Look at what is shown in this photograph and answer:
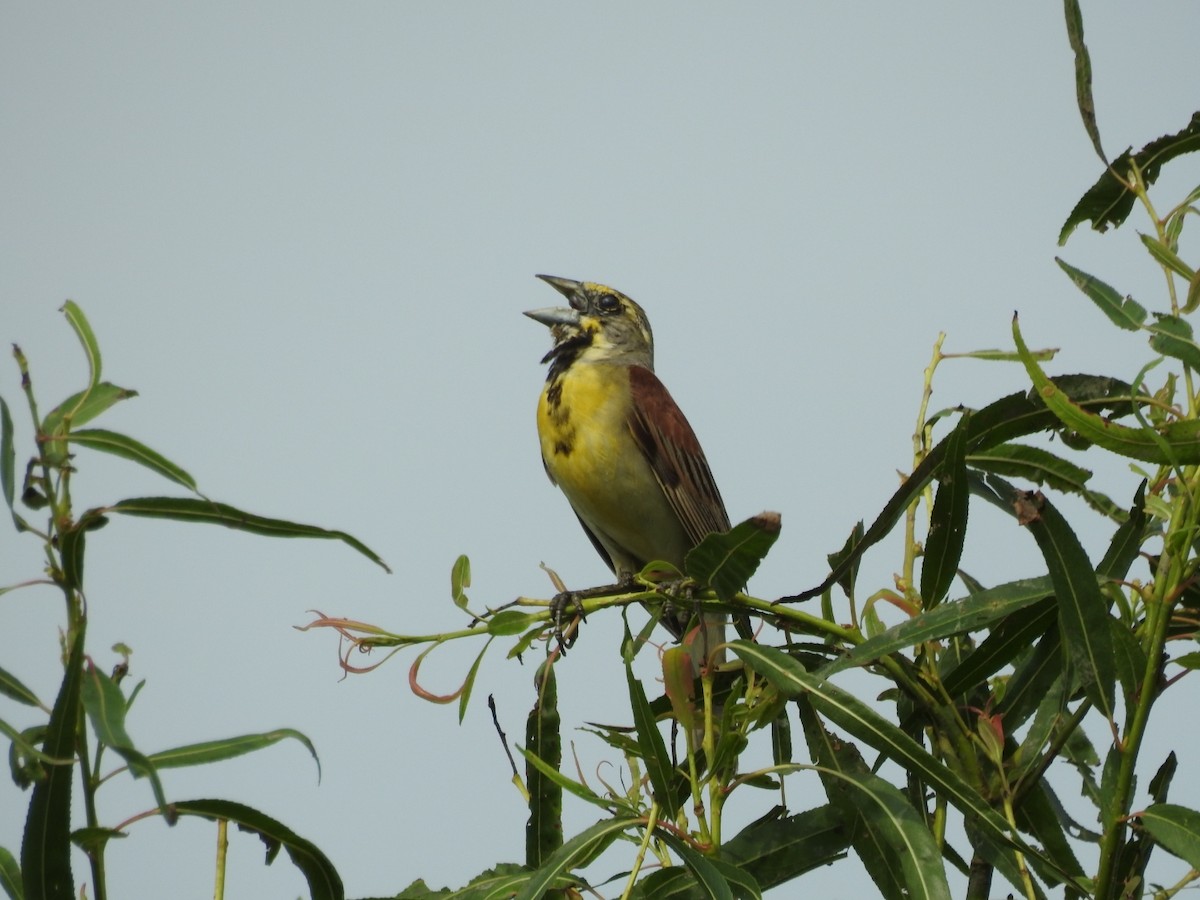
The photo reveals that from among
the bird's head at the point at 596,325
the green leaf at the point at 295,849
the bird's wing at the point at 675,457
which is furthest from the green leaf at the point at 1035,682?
the bird's head at the point at 596,325

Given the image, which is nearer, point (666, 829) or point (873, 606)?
point (666, 829)

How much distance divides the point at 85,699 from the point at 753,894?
1203 millimetres

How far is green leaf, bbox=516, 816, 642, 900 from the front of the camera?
7.80 ft

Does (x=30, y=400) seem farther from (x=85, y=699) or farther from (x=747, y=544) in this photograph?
(x=747, y=544)

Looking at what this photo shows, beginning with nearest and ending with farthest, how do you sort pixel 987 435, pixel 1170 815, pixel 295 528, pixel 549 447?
pixel 295 528 → pixel 1170 815 → pixel 987 435 → pixel 549 447

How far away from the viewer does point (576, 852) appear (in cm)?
244

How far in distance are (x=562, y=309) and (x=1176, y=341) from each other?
447cm

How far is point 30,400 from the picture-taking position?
5.88 feet

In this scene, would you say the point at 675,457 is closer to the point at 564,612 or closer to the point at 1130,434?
the point at 564,612

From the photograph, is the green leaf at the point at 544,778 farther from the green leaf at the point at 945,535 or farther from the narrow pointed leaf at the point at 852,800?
the green leaf at the point at 945,535

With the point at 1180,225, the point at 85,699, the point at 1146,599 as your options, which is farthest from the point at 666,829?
the point at 1180,225

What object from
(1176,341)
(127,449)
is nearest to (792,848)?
(1176,341)

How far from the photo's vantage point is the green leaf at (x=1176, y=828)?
2295 mm

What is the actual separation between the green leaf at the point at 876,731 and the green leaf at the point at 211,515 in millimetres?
960
